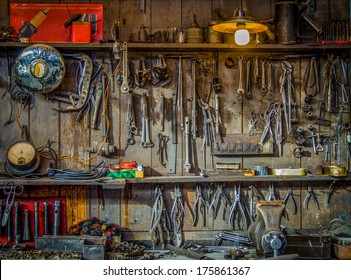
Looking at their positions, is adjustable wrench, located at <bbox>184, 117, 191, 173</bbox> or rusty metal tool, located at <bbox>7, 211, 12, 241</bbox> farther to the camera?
adjustable wrench, located at <bbox>184, 117, 191, 173</bbox>

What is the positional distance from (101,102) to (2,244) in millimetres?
1485

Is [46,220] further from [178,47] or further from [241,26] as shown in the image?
[241,26]

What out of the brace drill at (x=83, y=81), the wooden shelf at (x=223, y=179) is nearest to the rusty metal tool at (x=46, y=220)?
the wooden shelf at (x=223, y=179)

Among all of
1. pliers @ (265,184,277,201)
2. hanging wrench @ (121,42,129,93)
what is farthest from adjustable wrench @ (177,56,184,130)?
pliers @ (265,184,277,201)

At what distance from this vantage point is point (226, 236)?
188 inches

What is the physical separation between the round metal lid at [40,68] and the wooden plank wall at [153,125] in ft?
0.63

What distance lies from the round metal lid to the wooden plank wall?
192 mm

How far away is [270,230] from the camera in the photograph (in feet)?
13.7

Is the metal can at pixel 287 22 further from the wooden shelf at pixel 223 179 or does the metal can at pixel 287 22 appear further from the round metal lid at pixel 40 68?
the round metal lid at pixel 40 68

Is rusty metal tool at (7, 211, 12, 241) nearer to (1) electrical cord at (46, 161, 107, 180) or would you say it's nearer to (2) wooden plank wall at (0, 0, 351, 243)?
(2) wooden plank wall at (0, 0, 351, 243)

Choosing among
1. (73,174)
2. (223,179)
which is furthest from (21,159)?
(223,179)

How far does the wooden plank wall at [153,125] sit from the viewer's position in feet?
15.8

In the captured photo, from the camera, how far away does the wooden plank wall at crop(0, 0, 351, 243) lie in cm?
482
